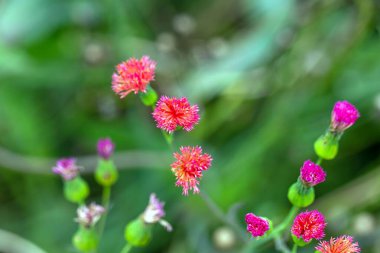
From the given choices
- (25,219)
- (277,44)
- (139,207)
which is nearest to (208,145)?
(139,207)

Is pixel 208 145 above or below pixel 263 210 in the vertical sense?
above

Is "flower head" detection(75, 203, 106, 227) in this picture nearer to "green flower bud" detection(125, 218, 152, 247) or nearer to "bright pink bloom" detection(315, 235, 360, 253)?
"green flower bud" detection(125, 218, 152, 247)

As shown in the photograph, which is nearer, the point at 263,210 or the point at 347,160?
the point at 263,210

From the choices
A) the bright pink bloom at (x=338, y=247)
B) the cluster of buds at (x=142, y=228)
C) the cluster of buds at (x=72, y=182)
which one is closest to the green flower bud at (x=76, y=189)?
the cluster of buds at (x=72, y=182)

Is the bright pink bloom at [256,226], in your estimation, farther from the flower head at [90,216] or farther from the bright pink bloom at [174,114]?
the flower head at [90,216]

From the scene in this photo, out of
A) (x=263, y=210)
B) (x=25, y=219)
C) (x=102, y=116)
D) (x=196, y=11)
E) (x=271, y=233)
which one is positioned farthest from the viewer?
(x=196, y=11)

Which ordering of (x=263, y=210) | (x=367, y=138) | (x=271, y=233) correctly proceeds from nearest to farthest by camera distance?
(x=271, y=233)
(x=263, y=210)
(x=367, y=138)

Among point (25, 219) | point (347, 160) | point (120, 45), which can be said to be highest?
point (120, 45)

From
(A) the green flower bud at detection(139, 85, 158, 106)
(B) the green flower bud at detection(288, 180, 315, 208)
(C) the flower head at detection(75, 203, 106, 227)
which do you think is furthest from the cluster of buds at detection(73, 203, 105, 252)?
(B) the green flower bud at detection(288, 180, 315, 208)

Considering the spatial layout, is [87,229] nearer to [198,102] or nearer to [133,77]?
[133,77]

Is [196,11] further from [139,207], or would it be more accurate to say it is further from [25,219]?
[25,219]
